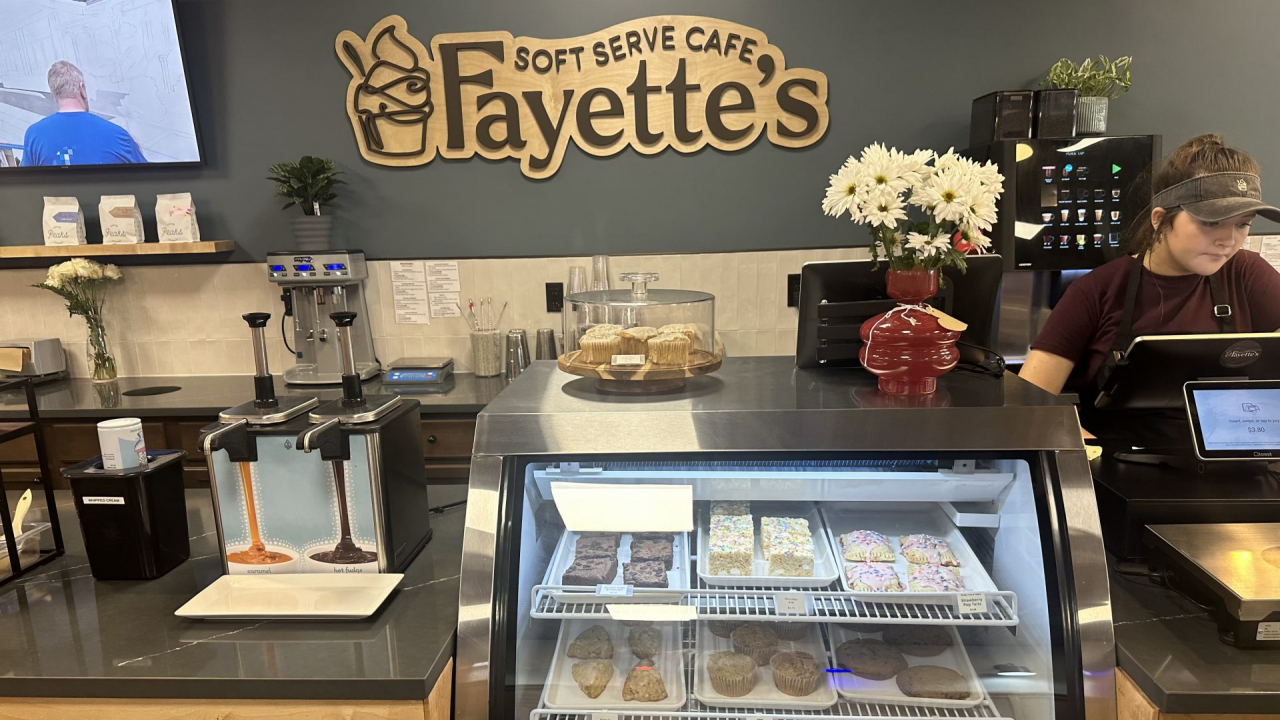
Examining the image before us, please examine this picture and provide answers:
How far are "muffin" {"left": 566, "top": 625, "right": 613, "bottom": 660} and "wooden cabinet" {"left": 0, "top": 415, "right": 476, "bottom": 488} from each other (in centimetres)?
176

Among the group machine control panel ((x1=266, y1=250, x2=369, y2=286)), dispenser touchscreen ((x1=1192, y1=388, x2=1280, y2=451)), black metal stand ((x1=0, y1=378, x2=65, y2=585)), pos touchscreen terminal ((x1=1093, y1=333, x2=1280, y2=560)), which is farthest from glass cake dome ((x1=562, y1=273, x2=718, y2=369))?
machine control panel ((x1=266, y1=250, x2=369, y2=286))

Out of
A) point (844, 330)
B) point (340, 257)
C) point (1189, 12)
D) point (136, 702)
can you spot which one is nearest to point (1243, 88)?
point (1189, 12)

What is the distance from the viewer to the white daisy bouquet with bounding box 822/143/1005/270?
134 centimetres

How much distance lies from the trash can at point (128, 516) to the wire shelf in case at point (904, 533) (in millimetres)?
1461

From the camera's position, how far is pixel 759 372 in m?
1.71

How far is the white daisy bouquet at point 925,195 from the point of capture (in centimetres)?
134

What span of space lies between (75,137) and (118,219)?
0.47m

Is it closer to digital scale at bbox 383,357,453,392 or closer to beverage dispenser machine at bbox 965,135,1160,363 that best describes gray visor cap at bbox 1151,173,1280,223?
beverage dispenser machine at bbox 965,135,1160,363

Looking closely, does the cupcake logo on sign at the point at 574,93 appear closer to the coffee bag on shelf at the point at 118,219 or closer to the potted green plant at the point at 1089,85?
the potted green plant at the point at 1089,85

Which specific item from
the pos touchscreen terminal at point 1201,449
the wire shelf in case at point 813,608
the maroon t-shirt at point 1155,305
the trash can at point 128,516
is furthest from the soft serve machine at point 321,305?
the pos touchscreen terminal at point 1201,449

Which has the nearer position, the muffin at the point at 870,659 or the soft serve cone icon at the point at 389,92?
the muffin at the point at 870,659

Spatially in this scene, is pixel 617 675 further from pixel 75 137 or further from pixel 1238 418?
pixel 75 137

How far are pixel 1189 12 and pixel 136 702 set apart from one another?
4519 millimetres

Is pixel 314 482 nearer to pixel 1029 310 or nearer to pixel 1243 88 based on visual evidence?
pixel 1029 310
